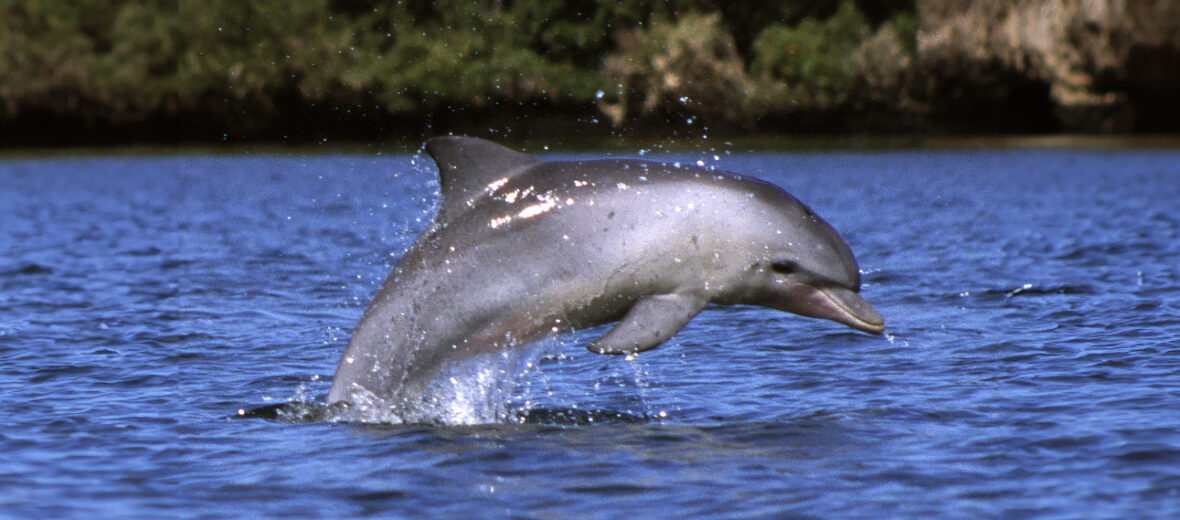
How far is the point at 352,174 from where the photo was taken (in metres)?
53.5

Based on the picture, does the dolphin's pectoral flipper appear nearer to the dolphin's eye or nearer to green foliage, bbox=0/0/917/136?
the dolphin's eye

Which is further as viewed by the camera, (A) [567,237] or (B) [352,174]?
(B) [352,174]

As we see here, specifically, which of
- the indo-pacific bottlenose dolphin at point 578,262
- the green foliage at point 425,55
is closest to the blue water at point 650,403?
the indo-pacific bottlenose dolphin at point 578,262

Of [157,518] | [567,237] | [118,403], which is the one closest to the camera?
[157,518]

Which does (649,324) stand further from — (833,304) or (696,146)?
(696,146)

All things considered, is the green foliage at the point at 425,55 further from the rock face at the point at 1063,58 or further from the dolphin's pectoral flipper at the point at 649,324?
the dolphin's pectoral flipper at the point at 649,324

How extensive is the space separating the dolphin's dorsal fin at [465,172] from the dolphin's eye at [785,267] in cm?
165

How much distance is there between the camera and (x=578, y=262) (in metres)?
9.74

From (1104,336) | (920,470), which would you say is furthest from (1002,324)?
(920,470)

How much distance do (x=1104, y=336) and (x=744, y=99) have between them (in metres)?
61.7

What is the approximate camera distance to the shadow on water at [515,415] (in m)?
10.5

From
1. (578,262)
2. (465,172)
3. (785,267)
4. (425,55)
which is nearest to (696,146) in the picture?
(425,55)

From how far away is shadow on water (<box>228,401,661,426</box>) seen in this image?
10453 millimetres

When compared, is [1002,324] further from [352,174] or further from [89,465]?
[352,174]
